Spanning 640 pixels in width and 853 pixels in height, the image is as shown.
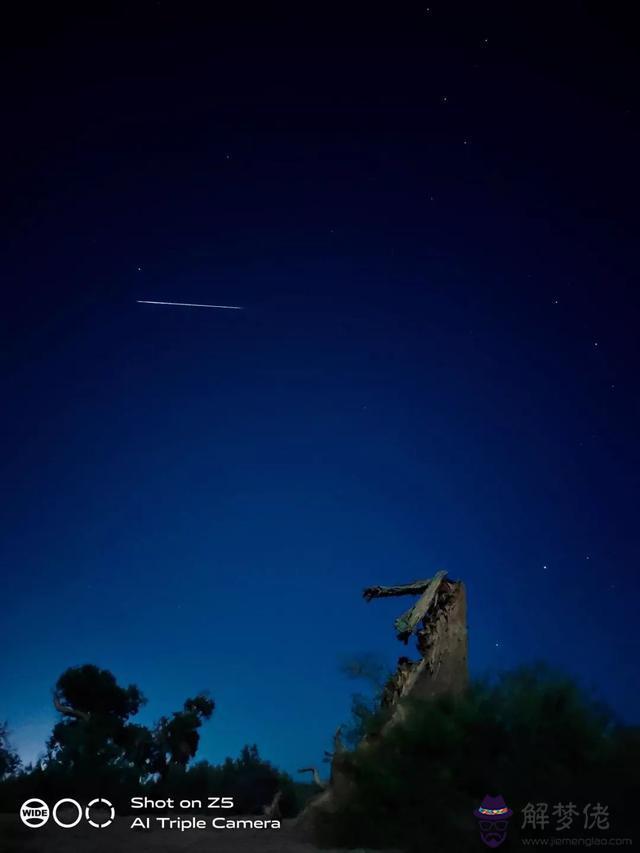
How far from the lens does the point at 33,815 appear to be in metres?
13.9

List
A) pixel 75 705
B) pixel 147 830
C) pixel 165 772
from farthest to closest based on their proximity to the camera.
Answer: pixel 75 705, pixel 165 772, pixel 147 830

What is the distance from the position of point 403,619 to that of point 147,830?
746 centimetres

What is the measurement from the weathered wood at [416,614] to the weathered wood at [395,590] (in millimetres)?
471

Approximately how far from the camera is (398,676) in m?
14.5

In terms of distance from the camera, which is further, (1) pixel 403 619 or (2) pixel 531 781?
(1) pixel 403 619

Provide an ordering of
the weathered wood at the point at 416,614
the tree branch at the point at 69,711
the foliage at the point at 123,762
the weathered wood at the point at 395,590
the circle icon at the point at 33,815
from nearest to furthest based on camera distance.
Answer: the circle icon at the point at 33,815 < the weathered wood at the point at 416,614 < the weathered wood at the point at 395,590 < the foliage at the point at 123,762 < the tree branch at the point at 69,711

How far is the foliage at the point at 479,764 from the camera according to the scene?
32.7ft

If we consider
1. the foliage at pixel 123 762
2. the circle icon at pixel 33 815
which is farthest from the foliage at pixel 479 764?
the foliage at pixel 123 762

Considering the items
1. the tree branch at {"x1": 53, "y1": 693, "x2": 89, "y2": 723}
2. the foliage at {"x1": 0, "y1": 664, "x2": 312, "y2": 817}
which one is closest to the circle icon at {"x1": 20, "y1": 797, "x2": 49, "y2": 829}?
the foliage at {"x1": 0, "y1": 664, "x2": 312, "y2": 817}

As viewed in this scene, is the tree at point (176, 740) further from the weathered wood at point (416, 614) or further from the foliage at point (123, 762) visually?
the weathered wood at point (416, 614)

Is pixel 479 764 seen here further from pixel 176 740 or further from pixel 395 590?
pixel 176 740

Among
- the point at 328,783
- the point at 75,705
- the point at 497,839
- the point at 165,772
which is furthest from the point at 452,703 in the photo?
the point at 75,705

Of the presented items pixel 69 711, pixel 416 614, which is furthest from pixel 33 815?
pixel 69 711

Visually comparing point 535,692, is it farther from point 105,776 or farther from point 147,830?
point 105,776
